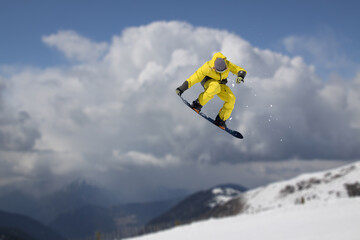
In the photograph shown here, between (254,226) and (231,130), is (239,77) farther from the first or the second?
(254,226)

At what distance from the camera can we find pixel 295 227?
54.0 feet

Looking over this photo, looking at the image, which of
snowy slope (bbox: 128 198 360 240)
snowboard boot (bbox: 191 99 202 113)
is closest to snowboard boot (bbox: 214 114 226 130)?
snowboard boot (bbox: 191 99 202 113)

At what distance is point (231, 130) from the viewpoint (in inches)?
497

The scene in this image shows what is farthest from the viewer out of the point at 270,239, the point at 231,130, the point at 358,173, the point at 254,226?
the point at 358,173

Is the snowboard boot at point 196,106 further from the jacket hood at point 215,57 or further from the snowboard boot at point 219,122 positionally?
the jacket hood at point 215,57

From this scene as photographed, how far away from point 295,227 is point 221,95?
33.2 ft

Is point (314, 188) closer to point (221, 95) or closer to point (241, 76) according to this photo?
point (221, 95)

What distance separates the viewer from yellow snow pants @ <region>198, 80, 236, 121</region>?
10172 mm

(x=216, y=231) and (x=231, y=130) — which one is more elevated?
(x=231, y=130)

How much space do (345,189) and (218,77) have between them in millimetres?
151869

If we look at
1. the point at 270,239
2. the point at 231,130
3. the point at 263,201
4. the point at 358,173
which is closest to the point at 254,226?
the point at 270,239

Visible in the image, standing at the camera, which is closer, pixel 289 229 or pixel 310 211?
pixel 289 229

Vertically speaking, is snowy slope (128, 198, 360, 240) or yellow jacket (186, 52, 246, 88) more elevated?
yellow jacket (186, 52, 246, 88)

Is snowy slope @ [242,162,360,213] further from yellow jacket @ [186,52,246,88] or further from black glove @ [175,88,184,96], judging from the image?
black glove @ [175,88,184,96]
